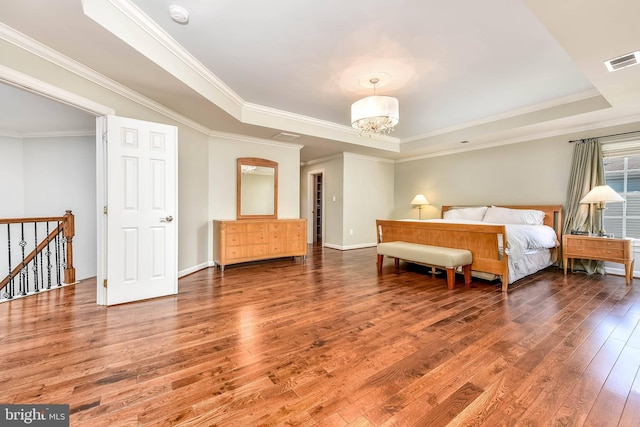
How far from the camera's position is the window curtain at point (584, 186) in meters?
4.12

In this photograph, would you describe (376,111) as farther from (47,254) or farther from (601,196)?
(47,254)

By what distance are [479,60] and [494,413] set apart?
3236 mm

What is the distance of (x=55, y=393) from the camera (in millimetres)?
1468

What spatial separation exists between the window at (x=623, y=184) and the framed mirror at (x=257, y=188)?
5.59 meters

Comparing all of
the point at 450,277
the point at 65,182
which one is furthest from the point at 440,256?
the point at 65,182

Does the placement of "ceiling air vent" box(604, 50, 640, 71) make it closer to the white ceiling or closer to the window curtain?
the white ceiling

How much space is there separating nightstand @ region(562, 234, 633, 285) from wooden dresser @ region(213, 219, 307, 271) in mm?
4279

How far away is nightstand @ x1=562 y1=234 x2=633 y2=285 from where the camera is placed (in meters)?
3.60

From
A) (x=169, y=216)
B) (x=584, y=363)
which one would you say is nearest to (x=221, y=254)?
(x=169, y=216)

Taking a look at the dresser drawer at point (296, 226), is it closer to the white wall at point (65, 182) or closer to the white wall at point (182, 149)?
the white wall at point (182, 149)

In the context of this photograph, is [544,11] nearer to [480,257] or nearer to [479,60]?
[479,60]

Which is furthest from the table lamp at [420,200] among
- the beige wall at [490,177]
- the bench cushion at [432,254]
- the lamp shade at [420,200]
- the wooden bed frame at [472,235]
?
the bench cushion at [432,254]

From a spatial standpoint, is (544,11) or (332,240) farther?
(332,240)

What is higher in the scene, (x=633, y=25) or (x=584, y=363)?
(x=633, y=25)
